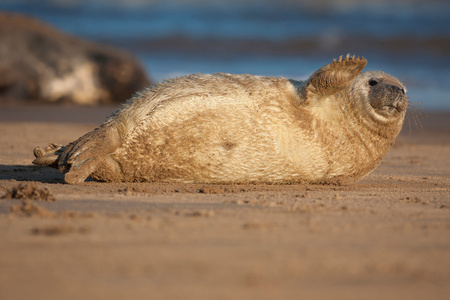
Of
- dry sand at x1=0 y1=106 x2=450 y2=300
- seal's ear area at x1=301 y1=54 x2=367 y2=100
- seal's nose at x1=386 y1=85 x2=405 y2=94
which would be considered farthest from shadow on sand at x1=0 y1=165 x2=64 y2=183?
seal's nose at x1=386 y1=85 x2=405 y2=94

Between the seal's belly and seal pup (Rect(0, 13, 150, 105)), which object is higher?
seal pup (Rect(0, 13, 150, 105))

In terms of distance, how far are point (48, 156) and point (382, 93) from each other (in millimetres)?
2803

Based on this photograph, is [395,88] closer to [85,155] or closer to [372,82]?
[372,82]

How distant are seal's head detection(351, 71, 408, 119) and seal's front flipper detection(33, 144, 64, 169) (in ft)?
8.44

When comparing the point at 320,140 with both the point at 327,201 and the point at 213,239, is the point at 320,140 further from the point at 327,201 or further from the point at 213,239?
the point at 213,239

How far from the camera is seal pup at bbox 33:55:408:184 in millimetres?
4742

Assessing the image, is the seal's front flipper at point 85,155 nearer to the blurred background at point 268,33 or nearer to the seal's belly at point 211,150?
the seal's belly at point 211,150

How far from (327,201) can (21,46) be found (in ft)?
31.4

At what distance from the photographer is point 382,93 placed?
521 cm

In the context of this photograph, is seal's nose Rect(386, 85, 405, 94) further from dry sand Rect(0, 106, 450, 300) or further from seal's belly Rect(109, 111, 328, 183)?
seal's belly Rect(109, 111, 328, 183)

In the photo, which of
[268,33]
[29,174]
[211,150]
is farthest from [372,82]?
[268,33]

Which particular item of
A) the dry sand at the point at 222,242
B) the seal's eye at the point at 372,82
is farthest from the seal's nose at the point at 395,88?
the dry sand at the point at 222,242

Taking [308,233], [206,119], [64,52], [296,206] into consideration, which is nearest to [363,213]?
[296,206]

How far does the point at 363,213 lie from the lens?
381 cm
